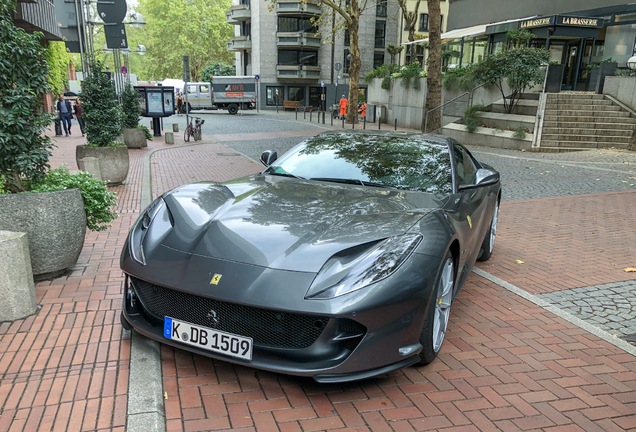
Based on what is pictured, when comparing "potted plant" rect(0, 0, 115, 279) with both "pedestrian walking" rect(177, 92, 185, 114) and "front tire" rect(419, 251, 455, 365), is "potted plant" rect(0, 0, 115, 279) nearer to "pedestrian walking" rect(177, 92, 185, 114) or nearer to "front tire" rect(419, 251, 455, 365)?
"front tire" rect(419, 251, 455, 365)

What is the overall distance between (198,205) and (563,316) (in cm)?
313

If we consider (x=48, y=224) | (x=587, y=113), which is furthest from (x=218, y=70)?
(x=48, y=224)

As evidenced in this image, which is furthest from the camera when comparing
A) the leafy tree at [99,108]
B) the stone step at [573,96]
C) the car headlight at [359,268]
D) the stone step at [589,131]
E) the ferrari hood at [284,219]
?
the stone step at [573,96]

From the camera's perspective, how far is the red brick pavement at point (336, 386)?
2.58 meters

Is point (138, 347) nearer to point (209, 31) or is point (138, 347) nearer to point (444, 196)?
point (444, 196)

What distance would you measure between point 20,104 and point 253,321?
288cm

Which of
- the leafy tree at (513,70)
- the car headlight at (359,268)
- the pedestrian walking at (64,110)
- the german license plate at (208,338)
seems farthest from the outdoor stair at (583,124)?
the pedestrian walking at (64,110)

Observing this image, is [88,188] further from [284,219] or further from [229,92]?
[229,92]

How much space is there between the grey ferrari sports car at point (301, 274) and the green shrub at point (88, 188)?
1326 mm

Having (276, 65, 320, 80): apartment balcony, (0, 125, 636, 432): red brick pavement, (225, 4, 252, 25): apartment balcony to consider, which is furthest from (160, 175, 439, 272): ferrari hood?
(225, 4, 252, 25): apartment balcony

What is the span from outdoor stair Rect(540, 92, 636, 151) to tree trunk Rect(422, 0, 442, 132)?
3698 millimetres

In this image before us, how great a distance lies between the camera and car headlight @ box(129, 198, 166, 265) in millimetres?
3051

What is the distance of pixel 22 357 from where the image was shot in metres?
3.11

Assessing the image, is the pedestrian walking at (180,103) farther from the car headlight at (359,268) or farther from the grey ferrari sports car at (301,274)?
the car headlight at (359,268)
